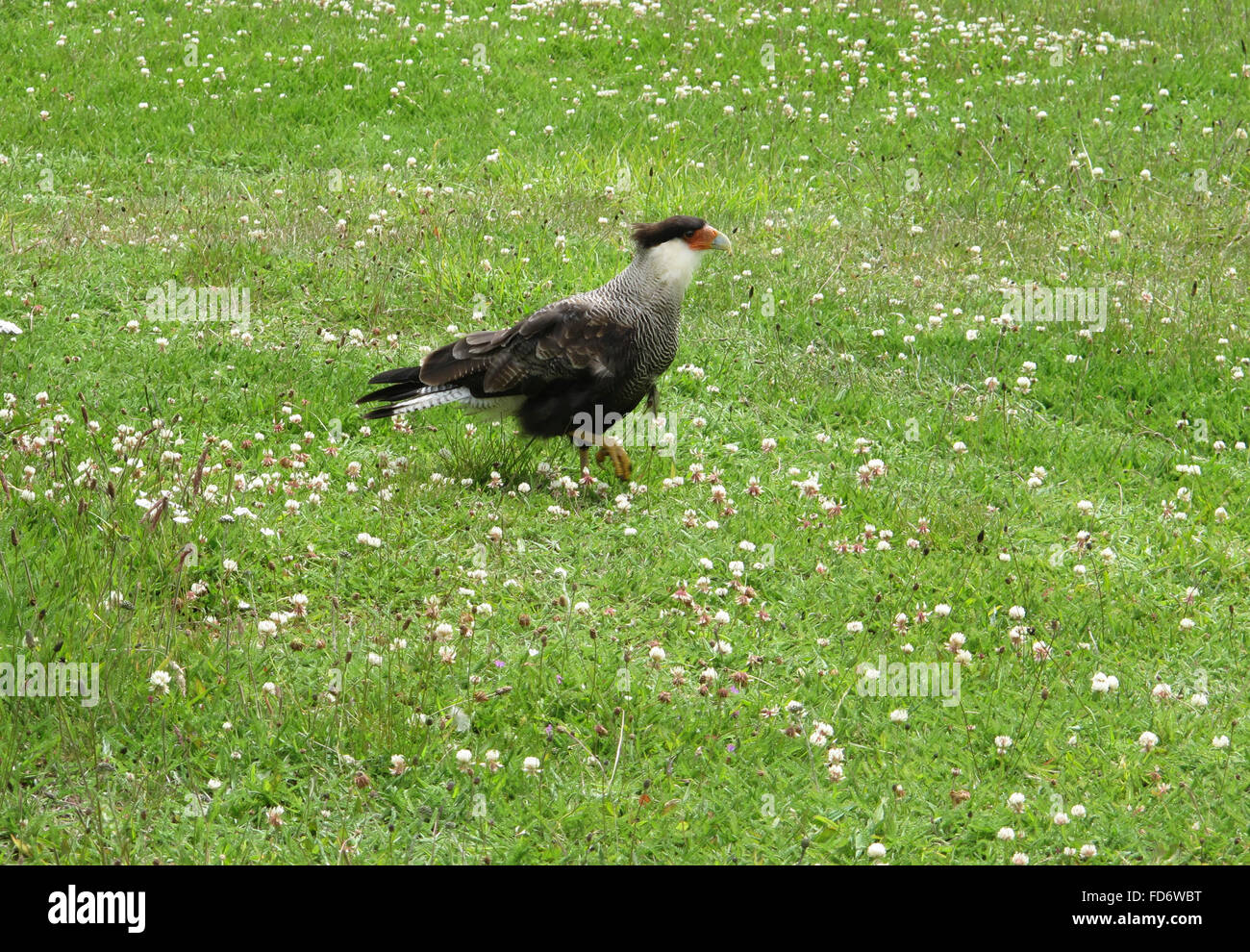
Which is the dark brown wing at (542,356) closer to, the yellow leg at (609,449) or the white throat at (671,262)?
the yellow leg at (609,449)

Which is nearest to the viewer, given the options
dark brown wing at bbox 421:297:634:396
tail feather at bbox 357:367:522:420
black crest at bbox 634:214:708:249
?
dark brown wing at bbox 421:297:634:396

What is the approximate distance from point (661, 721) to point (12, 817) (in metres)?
2.50

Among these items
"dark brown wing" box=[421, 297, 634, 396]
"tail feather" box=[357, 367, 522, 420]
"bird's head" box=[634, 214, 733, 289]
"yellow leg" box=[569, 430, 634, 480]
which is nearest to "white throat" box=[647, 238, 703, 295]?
"bird's head" box=[634, 214, 733, 289]

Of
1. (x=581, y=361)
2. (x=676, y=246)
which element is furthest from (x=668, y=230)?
(x=581, y=361)

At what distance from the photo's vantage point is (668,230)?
25.0 feet

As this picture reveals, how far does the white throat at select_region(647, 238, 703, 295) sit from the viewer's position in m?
7.61

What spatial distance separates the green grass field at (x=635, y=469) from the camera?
189 inches

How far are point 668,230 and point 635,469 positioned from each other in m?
1.50

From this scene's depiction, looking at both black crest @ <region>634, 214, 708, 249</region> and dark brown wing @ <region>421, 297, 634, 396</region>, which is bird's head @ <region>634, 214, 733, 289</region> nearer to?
black crest @ <region>634, 214, 708, 249</region>

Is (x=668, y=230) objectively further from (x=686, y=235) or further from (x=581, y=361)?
(x=581, y=361)

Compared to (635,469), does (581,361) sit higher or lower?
higher

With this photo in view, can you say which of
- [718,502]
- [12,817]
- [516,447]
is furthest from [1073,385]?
[12,817]

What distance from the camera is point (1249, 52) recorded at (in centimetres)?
1565
